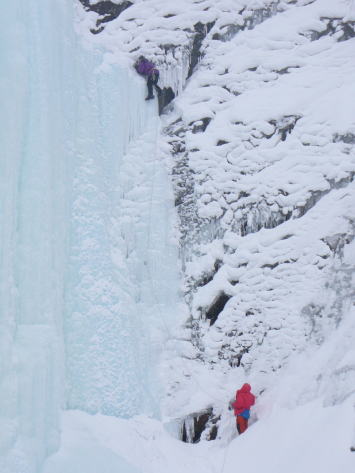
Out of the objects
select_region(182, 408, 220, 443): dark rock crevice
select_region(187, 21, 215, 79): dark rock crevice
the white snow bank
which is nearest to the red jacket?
the white snow bank

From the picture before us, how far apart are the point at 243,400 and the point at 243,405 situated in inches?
1.9

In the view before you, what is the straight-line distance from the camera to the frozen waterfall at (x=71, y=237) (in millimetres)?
3525

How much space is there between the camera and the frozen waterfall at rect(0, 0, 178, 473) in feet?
11.6

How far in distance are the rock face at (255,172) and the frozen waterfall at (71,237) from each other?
40cm

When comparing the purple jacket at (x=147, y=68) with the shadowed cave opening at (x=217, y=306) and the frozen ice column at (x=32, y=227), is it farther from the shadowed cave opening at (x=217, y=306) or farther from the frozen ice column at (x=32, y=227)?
the shadowed cave opening at (x=217, y=306)

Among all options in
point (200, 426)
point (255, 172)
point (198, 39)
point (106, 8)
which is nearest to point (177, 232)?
point (255, 172)

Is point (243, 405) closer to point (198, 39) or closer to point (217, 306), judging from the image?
point (217, 306)

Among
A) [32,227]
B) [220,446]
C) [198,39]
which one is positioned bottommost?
[220,446]

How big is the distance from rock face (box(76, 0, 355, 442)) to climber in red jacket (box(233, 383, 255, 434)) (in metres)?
0.30

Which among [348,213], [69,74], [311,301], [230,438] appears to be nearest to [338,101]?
[348,213]

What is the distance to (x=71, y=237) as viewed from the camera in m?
4.52

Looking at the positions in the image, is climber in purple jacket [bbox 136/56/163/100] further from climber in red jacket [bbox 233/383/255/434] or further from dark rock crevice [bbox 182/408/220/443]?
dark rock crevice [bbox 182/408/220/443]

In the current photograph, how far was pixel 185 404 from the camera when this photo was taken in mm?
4742

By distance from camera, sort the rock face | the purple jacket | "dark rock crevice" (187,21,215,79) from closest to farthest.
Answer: the rock face, the purple jacket, "dark rock crevice" (187,21,215,79)
